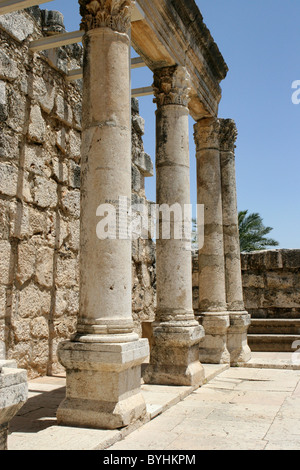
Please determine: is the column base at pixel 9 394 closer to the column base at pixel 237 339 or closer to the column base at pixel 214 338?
the column base at pixel 214 338

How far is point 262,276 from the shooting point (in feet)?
38.8

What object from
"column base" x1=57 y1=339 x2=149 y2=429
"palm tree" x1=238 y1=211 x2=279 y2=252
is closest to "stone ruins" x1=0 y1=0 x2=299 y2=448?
"column base" x1=57 y1=339 x2=149 y2=429

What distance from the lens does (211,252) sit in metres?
8.82

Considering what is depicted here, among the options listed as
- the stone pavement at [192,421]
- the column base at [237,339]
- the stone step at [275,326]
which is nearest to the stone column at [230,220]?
the column base at [237,339]

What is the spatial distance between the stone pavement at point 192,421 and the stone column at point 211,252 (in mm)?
1249

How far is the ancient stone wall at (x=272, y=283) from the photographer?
1150cm

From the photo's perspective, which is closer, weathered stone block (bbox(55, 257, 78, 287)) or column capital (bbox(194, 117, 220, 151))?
weathered stone block (bbox(55, 257, 78, 287))

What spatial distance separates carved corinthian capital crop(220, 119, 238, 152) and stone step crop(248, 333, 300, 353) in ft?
14.1

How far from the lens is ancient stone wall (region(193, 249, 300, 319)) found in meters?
11.5

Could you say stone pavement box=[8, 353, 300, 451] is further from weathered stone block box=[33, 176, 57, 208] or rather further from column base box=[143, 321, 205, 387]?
weathered stone block box=[33, 176, 57, 208]

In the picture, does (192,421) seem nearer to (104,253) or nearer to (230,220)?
(104,253)

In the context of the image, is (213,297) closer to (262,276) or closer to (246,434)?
(262,276)

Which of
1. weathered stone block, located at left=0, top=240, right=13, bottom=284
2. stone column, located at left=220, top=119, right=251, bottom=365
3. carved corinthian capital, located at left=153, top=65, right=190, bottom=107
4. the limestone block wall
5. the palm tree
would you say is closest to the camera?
weathered stone block, located at left=0, top=240, right=13, bottom=284

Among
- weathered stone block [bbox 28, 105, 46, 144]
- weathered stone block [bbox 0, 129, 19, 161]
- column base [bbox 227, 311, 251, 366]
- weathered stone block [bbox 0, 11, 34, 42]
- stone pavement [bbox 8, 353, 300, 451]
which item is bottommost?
stone pavement [bbox 8, 353, 300, 451]
